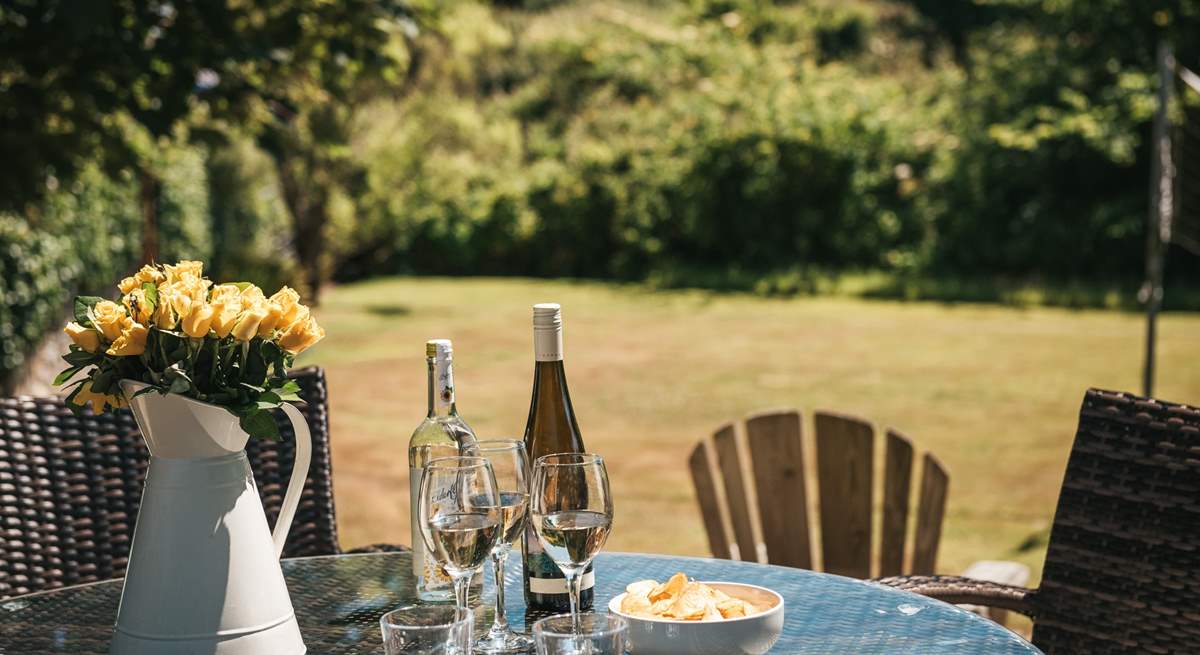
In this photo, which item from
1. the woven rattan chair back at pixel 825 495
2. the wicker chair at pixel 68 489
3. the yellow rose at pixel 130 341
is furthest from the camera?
the woven rattan chair back at pixel 825 495

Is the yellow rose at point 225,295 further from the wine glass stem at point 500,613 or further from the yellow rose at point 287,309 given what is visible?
the wine glass stem at point 500,613

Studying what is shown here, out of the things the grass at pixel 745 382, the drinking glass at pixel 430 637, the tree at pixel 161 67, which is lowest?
the grass at pixel 745 382

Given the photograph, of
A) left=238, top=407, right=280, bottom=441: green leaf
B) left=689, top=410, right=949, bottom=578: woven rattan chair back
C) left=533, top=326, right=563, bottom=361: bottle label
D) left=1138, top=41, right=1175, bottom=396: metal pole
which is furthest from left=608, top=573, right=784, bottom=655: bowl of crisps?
left=1138, top=41, right=1175, bottom=396: metal pole

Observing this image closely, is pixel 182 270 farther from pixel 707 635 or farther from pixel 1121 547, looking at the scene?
pixel 1121 547

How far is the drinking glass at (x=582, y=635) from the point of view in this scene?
1.07 metres

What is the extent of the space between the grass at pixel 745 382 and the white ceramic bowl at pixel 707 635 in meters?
3.41

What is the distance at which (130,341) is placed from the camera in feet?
3.86

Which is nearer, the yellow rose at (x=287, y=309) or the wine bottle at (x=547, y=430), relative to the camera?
the yellow rose at (x=287, y=309)

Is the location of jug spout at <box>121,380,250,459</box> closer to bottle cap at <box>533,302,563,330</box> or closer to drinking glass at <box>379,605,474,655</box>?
drinking glass at <box>379,605,474,655</box>

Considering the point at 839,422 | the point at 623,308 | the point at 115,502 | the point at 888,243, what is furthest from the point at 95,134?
the point at 888,243

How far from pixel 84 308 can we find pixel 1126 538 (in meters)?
1.61

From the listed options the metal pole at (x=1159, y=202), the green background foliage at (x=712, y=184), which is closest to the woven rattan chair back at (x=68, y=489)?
the metal pole at (x=1159, y=202)

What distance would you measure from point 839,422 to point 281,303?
234 cm

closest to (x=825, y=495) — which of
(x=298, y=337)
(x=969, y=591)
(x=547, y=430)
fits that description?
(x=969, y=591)
